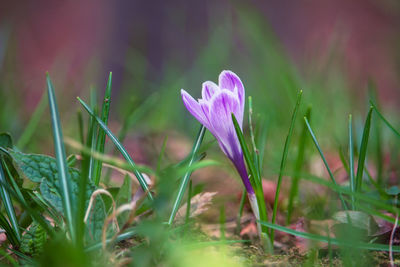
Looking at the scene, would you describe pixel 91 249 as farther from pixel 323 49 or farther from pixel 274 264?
pixel 323 49

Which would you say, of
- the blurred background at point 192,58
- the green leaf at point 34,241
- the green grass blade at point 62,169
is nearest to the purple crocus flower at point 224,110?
the green grass blade at point 62,169

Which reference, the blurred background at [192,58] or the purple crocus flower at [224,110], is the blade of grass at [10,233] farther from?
the blurred background at [192,58]

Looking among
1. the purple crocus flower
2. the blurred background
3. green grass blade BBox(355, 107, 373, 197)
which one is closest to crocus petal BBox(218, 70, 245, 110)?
the purple crocus flower

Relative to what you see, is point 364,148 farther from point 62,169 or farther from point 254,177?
point 62,169

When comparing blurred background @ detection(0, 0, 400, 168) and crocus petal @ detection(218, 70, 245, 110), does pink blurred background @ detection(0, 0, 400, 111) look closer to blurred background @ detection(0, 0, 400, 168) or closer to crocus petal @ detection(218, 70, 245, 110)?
blurred background @ detection(0, 0, 400, 168)

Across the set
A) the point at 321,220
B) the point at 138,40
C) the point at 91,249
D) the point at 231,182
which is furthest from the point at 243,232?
the point at 138,40
